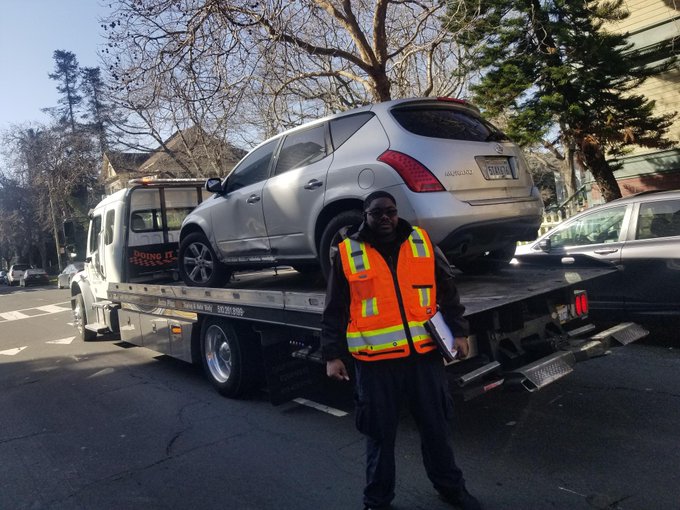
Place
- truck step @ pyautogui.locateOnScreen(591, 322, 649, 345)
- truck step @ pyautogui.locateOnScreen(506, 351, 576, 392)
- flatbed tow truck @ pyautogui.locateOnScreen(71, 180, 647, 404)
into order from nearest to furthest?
truck step @ pyautogui.locateOnScreen(506, 351, 576, 392) < flatbed tow truck @ pyautogui.locateOnScreen(71, 180, 647, 404) < truck step @ pyautogui.locateOnScreen(591, 322, 649, 345)

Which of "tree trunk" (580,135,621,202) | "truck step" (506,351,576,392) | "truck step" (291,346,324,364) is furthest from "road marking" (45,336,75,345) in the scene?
"tree trunk" (580,135,621,202)

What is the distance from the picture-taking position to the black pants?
10.9 feet

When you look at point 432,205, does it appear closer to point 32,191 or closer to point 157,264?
point 157,264

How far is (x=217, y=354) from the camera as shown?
6543mm

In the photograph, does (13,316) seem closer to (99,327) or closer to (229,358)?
(99,327)

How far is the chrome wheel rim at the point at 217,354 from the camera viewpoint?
6.39 m

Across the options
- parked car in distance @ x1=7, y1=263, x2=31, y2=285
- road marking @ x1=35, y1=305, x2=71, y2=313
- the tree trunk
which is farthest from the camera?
parked car in distance @ x1=7, y1=263, x2=31, y2=285

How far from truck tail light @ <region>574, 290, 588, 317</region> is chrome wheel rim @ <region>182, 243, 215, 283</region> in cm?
375

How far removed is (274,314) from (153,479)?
1.61m

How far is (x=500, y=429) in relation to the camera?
4.72m

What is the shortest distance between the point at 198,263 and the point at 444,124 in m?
3.37

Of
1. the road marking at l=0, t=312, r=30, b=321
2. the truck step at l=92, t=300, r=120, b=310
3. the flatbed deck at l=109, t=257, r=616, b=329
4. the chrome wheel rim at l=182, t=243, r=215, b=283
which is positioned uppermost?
the chrome wheel rim at l=182, t=243, r=215, b=283

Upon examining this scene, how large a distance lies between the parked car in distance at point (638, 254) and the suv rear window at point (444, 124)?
166cm

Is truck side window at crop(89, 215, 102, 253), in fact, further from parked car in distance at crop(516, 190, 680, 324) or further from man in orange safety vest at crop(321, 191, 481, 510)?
man in orange safety vest at crop(321, 191, 481, 510)
